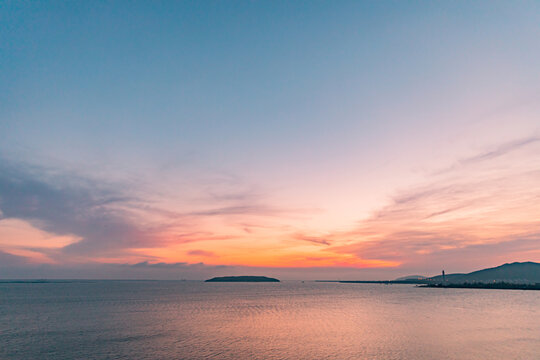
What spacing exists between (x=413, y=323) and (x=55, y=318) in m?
65.9

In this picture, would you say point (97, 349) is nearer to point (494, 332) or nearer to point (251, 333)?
point (251, 333)

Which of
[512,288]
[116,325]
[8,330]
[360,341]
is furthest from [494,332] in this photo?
[512,288]

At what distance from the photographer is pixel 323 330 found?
51.0m

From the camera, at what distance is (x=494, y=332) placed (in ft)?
157

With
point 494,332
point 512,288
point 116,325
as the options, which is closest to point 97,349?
point 116,325

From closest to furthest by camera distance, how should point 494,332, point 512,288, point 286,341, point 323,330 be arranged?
point 286,341 < point 494,332 < point 323,330 < point 512,288

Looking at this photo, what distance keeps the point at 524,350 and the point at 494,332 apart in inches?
483

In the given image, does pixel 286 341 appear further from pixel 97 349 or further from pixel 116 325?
pixel 116 325

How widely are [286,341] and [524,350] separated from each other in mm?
26444

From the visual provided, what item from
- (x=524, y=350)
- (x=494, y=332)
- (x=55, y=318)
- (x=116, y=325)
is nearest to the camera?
(x=524, y=350)

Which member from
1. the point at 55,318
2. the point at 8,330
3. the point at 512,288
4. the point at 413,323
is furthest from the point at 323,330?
the point at 512,288

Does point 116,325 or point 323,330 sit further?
point 116,325

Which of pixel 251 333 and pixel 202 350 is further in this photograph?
pixel 251 333

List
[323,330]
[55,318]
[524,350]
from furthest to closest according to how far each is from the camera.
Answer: [55,318] → [323,330] → [524,350]
